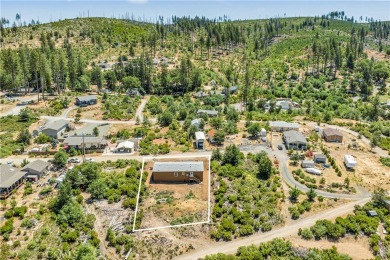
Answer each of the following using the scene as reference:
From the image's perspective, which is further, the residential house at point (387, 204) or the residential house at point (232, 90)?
the residential house at point (232, 90)

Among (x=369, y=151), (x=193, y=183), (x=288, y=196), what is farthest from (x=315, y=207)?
(x=369, y=151)

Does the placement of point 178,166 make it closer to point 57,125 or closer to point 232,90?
point 57,125

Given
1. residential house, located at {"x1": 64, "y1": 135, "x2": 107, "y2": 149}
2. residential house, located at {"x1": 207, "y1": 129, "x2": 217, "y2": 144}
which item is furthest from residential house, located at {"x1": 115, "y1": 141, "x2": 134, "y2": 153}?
residential house, located at {"x1": 207, "y1": 129, "x2": 217, "y2": 144}

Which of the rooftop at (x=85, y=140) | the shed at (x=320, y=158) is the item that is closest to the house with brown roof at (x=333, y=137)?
the shed at (x=320, y=158)

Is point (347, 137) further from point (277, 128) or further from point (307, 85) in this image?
point (307, 85)

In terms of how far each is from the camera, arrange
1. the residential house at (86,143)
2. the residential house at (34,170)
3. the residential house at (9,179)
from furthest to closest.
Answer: the residential house at (86,143) → the residential house at (34,170) → the residential house at (9,179)

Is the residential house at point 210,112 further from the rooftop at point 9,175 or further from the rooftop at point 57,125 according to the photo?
the rooftop at point 9,175

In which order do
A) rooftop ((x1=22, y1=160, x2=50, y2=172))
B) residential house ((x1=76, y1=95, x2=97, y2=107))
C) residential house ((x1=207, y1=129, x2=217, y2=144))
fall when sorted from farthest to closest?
residential house ((x1=76, y1=95, x2=97, y2=107)) → residential house ((x1=207, y1=129, x2=217, y2=144)) → rooftop ((x1=22, y1=160, x2=50, y2=172))

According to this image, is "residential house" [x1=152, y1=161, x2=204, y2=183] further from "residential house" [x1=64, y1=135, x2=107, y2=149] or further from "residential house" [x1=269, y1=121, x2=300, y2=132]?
"residential house" [x1=269, y1=121, x2=300, y2=132]
